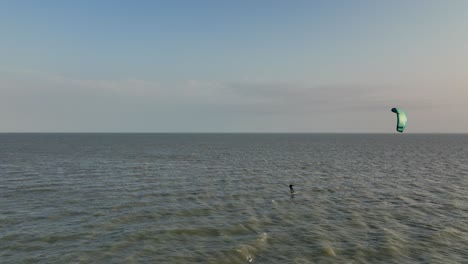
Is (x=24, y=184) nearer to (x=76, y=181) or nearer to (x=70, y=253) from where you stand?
(x=76, y=181)

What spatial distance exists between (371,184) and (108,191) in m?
38.4

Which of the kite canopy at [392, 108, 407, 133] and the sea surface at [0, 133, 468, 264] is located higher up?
the kite canopy at [392, 108, 407, 133]

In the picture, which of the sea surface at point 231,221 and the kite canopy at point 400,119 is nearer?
the sea surface at point 231,221

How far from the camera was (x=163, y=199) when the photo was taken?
38812 millimetres

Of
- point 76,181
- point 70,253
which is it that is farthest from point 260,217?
point 76,181

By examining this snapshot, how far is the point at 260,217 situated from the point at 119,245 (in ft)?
43.1

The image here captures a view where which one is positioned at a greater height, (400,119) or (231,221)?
(400,119)

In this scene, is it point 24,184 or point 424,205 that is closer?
point 424,205

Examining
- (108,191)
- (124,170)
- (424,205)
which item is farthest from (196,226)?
(124,170)

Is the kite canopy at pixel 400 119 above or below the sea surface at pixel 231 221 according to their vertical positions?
above

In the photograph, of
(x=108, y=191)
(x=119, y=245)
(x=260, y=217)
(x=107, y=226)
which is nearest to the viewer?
(x=119, y=245)

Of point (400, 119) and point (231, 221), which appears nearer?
point (231, 221)

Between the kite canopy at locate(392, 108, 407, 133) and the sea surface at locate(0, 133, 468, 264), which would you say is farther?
the kite canopy at locate(392, 108, 407, 133)

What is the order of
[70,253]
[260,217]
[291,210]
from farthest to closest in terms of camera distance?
[291,210] < [260,217] < [70,253]
